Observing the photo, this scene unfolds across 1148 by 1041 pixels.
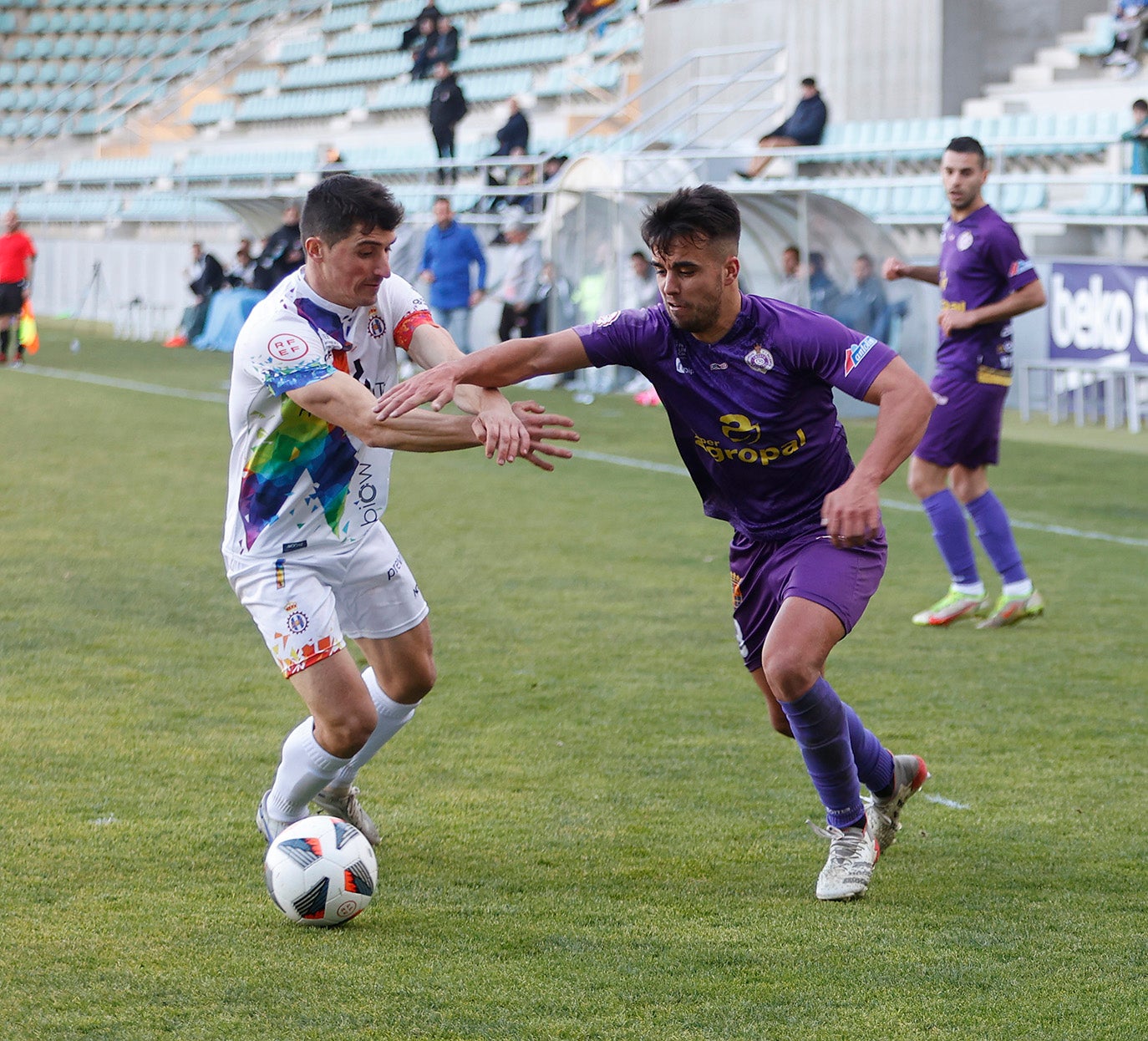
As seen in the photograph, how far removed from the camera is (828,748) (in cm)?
415

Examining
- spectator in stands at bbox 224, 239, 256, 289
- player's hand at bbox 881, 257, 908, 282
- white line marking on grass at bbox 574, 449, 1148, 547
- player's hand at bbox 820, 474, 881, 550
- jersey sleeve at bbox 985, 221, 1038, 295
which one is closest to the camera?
player's hand at bbox 820, 474, 881, 550

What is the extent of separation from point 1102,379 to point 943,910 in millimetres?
12360

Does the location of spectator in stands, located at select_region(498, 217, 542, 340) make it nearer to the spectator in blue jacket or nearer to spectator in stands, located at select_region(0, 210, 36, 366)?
the spectator in blue jacket

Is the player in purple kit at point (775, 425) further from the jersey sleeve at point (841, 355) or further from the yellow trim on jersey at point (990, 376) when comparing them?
the yellow trim on jersey at point (990, 376)

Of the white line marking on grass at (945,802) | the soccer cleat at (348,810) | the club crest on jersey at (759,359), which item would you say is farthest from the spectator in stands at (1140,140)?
the soccer cleat at (348,810)

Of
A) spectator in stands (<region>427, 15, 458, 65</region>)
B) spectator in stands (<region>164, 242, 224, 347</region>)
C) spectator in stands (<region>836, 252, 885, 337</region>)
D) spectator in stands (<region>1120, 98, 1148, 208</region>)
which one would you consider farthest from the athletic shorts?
spectator in stands (<region>1120, 98, 1148, 208</region>)

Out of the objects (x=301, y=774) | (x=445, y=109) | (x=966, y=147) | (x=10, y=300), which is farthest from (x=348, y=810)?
(x=445, y=109)

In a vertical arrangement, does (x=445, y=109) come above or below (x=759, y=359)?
below

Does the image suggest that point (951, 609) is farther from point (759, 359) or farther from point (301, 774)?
point (301, 774)

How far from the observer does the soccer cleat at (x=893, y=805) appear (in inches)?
177

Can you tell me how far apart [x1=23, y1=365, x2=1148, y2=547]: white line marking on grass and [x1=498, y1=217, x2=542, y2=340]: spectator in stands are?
11.6 ft

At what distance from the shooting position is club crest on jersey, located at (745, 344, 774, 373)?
159 inches

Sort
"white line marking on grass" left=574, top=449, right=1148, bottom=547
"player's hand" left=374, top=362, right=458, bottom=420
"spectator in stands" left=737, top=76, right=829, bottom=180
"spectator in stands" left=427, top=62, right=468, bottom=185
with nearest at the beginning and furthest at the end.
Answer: "player's hand" left=374, top=362, right=458, bottom=420 → "white line marking on grass" left=574, top=449, right=1148, bottom=547 → "spectator in stands" left=737, top=76, right=829, bottom=180 → "spectator in stands" left=427, top=62, right=468, bottom=185

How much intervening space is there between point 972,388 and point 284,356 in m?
4.32
